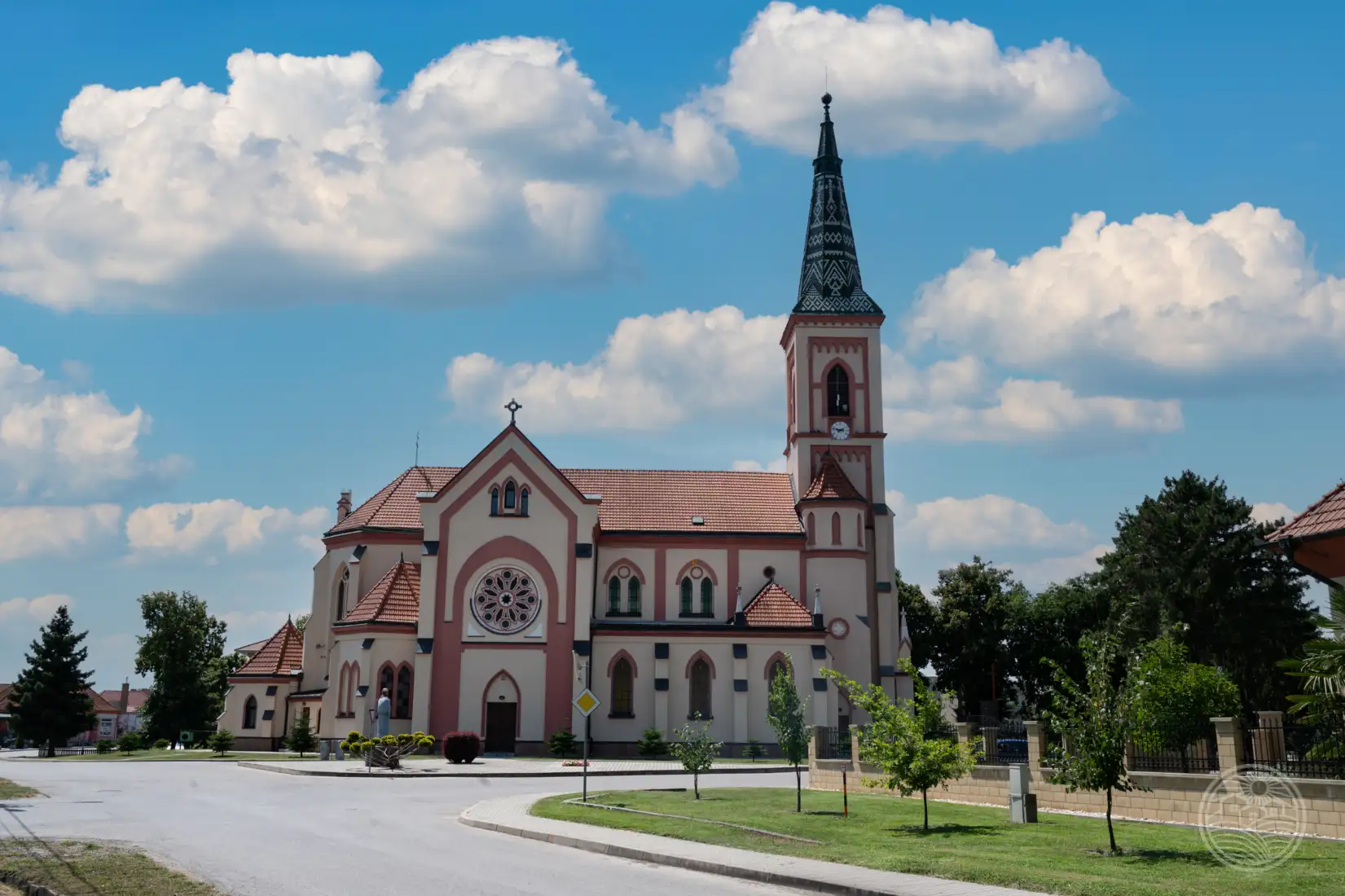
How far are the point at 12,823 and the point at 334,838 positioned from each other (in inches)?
277

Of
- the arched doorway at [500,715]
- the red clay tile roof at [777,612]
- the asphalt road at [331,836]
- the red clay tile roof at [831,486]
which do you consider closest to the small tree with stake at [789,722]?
the asphalt road at [331,836]

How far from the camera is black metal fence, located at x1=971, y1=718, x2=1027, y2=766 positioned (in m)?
29.2

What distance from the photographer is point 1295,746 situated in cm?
2180

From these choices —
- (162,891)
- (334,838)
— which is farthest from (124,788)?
(162,891)

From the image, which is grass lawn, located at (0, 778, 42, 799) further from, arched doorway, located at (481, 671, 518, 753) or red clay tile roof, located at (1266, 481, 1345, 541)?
red clay tile roof, located at (1266, 481, 1345, 541)

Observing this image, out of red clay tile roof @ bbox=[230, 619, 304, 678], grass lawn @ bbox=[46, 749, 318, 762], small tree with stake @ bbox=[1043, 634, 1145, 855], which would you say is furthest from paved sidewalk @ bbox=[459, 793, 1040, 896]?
red clay tile roof @ bbox=[230, 619, 304, 678]

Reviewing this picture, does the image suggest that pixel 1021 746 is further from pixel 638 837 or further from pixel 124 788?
pixel 124 788

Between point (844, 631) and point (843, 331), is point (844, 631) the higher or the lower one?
the lower one

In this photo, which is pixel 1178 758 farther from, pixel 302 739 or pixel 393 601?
pixel 302 739

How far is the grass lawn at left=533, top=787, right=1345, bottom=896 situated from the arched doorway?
82.2 ft

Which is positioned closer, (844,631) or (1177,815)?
(1177,815)

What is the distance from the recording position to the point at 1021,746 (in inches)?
1154

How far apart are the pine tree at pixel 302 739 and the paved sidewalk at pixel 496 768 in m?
6.49

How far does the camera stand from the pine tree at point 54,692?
68.6m
